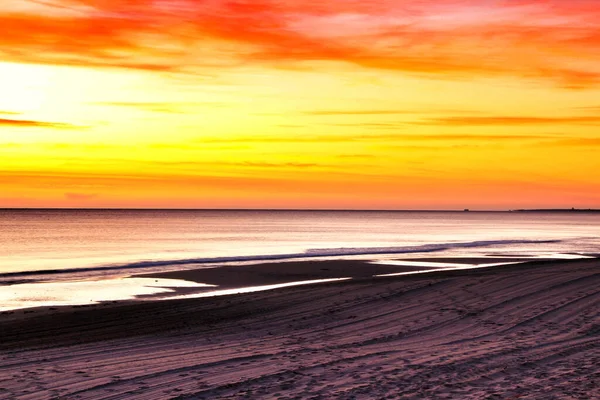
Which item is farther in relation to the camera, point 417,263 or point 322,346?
point 417,263

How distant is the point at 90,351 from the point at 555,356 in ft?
25.2

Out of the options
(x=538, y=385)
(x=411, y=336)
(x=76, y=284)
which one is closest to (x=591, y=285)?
(x=411, y=336)

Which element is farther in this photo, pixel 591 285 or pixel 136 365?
pixel 591 285

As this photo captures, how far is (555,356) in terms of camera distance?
34.4 ft

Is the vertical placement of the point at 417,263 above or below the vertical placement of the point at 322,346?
below

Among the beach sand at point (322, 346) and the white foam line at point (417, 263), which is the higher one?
the beach sand at point (322, 346)

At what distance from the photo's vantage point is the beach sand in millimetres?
8758

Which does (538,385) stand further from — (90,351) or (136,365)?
(90,351)

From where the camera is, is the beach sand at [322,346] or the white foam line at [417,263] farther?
the white foam line at [417,263]

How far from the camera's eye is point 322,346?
11500 mm

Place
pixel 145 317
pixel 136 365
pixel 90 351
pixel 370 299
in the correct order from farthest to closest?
pixel 370 299 → pixel 145 317 → pixel 90 351 → pixel 136 365

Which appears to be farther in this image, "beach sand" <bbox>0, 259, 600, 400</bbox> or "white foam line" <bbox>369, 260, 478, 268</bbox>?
"white foam line" <bbox>369, 260, 478, 268</bbox>

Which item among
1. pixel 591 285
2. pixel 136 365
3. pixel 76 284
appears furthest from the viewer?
pixel 76 284

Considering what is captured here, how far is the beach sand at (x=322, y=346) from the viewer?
8758mm
